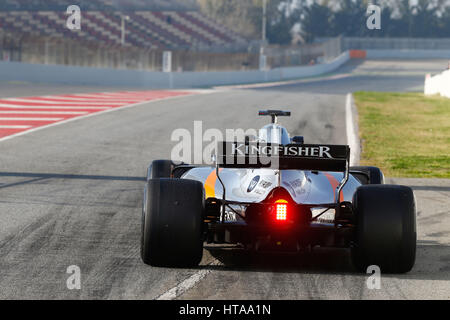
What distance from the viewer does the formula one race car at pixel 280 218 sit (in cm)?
676

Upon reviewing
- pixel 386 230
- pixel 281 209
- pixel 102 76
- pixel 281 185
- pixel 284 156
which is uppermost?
pixel 284 156

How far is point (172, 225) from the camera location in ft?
22.1

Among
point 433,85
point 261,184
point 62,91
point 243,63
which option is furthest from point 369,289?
point 243,63

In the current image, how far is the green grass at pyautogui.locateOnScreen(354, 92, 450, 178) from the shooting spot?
14.8 metres

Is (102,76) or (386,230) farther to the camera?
(102,76)

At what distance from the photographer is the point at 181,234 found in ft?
22.2

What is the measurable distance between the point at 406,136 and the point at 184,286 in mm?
14692

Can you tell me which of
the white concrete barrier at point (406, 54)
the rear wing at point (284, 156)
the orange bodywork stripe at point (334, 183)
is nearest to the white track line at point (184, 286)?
the rear wing at point (284, 156)

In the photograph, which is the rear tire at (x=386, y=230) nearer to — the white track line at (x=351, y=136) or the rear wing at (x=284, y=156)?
the rear wing at (x=284, y=156)

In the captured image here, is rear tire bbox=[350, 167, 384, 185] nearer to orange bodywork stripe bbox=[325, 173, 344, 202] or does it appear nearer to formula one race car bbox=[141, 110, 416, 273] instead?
orange bodywork stripe bbox=[325, 173, 344, 202]

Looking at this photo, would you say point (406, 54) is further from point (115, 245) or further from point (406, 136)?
point (115, 245)

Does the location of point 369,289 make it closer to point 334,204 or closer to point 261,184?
point 334,204

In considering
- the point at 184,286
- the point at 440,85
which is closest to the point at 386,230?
the point at 184,286
